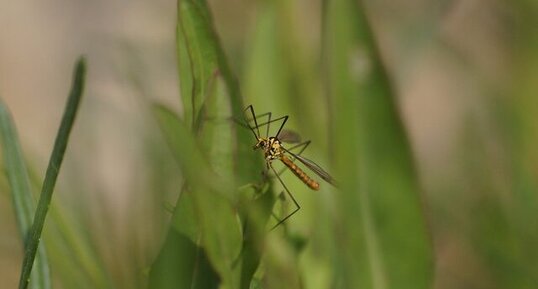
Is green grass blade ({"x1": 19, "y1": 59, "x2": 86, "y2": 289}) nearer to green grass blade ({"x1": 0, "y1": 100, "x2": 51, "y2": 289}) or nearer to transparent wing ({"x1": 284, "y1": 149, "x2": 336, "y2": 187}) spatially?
green grass blade ({"x1": 0, "y1": 100, "x2": 51, "y2": 289})

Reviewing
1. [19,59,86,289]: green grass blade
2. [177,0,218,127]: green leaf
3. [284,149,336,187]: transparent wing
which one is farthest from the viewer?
[284,149,336,187]: transparent wing

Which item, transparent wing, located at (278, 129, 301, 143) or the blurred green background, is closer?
the blurred green background

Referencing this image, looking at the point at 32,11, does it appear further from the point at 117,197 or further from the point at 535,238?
the point at 535,238

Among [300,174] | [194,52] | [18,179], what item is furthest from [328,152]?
[18,179]

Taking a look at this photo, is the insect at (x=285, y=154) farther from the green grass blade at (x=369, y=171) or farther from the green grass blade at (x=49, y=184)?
the green grass blade at (x=49, y=184)

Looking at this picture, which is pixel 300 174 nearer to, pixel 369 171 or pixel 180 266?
pixel 369 171

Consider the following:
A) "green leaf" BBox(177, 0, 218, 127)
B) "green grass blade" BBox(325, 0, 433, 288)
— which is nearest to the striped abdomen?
"green grass blade" BBox(325, 0, 433, 288)

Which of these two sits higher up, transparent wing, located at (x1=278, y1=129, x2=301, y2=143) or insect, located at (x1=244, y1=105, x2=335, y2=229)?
transparent wing, located at (x1=278, y1=129, x2=301, y2=143)

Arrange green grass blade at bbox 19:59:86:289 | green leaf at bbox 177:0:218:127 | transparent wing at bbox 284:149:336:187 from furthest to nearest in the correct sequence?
1. transparent wing at bbox 284:149:336:187
2. green leaf at bbox 177:0:218:127
3. green grass blade at bbox 19:59:86:289

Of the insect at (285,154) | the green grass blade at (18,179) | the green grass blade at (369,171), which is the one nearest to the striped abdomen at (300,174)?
the insect at (285,154)

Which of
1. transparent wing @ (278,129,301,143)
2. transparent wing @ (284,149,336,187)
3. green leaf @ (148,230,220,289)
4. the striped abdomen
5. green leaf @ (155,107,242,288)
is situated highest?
transparent wing @ (278,129,301,143)
